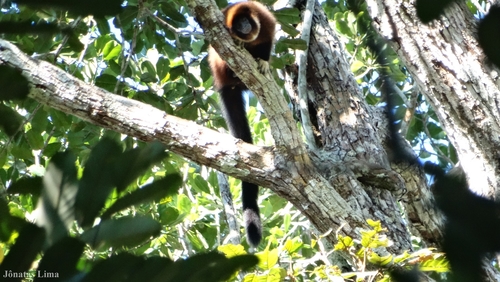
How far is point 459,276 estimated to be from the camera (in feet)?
0.78

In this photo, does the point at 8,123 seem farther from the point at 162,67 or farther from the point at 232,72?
the point at 232,72

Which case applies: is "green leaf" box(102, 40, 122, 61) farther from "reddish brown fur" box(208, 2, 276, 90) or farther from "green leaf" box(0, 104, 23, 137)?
"green leaf" box(0, 104, 23, 137)

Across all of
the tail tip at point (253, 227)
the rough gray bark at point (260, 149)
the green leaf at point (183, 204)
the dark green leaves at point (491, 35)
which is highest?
the dark green leaves at point (491, 35)

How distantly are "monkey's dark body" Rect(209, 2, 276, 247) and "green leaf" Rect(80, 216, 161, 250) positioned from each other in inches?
94.1

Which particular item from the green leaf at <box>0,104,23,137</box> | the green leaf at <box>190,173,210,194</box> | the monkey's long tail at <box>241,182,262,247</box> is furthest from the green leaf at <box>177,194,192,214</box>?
the green leaf at <box>0,104,23,137</box>

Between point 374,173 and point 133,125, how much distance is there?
107 centimetres

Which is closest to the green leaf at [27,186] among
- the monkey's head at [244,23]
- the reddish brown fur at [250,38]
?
the reddish brown fur at [250,38]

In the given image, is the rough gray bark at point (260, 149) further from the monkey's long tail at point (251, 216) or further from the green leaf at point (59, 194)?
the green leaf at point (59, 194)

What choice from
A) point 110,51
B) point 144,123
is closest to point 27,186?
point 144,123

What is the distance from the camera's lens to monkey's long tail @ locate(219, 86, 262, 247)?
2695mm

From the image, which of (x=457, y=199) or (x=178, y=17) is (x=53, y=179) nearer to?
(x=457, y=199)

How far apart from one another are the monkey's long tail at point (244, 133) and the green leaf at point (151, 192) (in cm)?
233

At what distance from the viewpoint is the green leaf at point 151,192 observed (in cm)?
34

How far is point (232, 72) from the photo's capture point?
354cm
